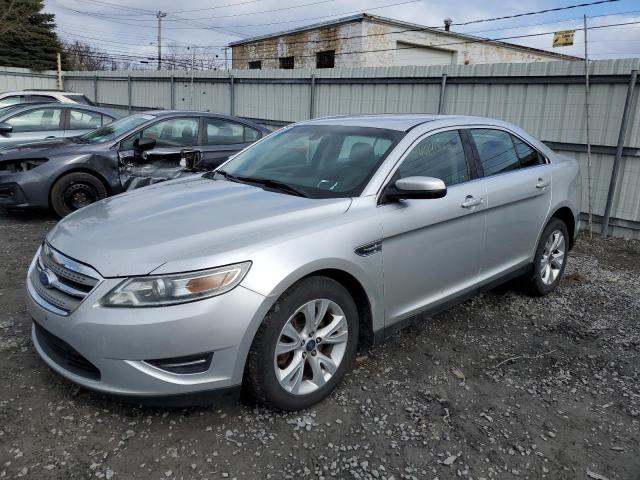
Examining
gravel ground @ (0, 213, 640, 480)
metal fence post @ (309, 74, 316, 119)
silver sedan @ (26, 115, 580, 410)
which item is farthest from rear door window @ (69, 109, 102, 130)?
silver sedan @ (26, 115, 580, 410)

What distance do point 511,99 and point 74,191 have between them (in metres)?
6.49

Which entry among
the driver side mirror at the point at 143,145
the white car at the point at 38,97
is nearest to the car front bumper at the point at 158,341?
the driver side mirror at the point at 143,145

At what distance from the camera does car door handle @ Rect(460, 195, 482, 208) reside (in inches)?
141

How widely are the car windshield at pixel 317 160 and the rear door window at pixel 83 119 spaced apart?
618 centimetres

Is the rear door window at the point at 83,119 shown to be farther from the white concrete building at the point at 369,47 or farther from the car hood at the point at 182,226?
the white concrete building at the point at 369,47

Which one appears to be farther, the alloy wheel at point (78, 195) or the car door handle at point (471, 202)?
the alloy wheel at point (78, 195)

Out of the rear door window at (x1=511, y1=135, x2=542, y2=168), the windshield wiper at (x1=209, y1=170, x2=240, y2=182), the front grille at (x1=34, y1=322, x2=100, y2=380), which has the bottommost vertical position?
the front grille at (x1=34, y1=322, x2=100, y2=380)

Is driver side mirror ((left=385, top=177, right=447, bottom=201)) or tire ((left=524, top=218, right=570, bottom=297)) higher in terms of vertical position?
driver side mirror ((left=385, top=177, right=447, bottom=201))

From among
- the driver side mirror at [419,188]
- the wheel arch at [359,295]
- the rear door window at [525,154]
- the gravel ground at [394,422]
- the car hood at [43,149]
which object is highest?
the rear door window at [525,154]

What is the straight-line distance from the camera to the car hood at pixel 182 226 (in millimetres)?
2490

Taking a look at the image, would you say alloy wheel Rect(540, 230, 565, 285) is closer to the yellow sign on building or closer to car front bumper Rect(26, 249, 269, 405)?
car front bumper Rect(26, 249, 269, 405)

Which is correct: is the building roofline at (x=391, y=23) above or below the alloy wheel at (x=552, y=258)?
above

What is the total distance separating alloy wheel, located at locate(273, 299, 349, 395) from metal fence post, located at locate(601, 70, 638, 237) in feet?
18.9

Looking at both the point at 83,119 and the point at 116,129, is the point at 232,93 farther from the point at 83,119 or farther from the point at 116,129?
the point at 116,129
